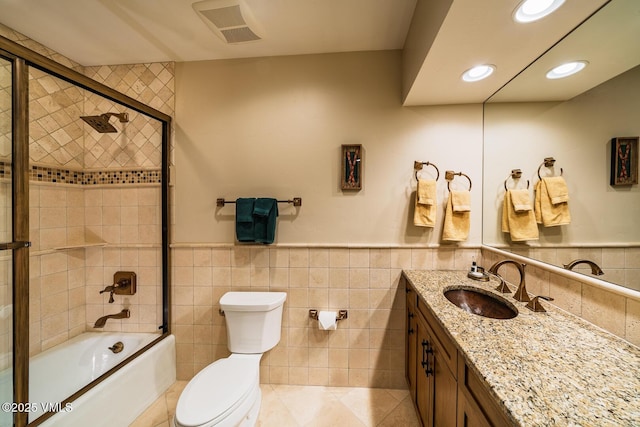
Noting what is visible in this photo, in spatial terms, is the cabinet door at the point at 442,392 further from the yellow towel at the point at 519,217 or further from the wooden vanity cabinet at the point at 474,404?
the yellow towel at the point at 519,217

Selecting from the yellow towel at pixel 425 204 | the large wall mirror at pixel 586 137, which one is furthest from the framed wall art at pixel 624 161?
the yellow towel at pixel 425 204

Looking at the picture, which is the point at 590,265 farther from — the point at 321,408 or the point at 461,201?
the point at 321,408

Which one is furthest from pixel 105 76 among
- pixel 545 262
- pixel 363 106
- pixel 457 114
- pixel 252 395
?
pixel 545 262

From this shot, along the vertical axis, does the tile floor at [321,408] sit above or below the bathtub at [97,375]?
below

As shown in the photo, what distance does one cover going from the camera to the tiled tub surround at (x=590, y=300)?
2.73ft

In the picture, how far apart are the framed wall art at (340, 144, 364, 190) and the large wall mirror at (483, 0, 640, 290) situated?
0.96 meters

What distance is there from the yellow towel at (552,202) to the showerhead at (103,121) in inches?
109

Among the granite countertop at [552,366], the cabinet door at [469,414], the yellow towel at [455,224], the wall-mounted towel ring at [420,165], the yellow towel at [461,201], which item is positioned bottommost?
the cabinet door at [469,414]

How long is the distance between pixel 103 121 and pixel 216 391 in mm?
1955

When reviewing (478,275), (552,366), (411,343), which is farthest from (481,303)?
(552,366)

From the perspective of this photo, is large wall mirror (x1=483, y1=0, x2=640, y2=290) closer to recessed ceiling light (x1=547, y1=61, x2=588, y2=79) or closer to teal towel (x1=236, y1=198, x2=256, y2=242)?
recessed ceiling light (x1=547, y1=61, x2=588, y2=79)

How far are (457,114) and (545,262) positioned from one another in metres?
1.12

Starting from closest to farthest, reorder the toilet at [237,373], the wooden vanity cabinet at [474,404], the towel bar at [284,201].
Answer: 1. the wooden vanity cabinet at [474,404]
2. the toilet at [237,373]
3. the towel bar at [284,201]

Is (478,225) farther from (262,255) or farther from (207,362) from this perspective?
(207,362)
